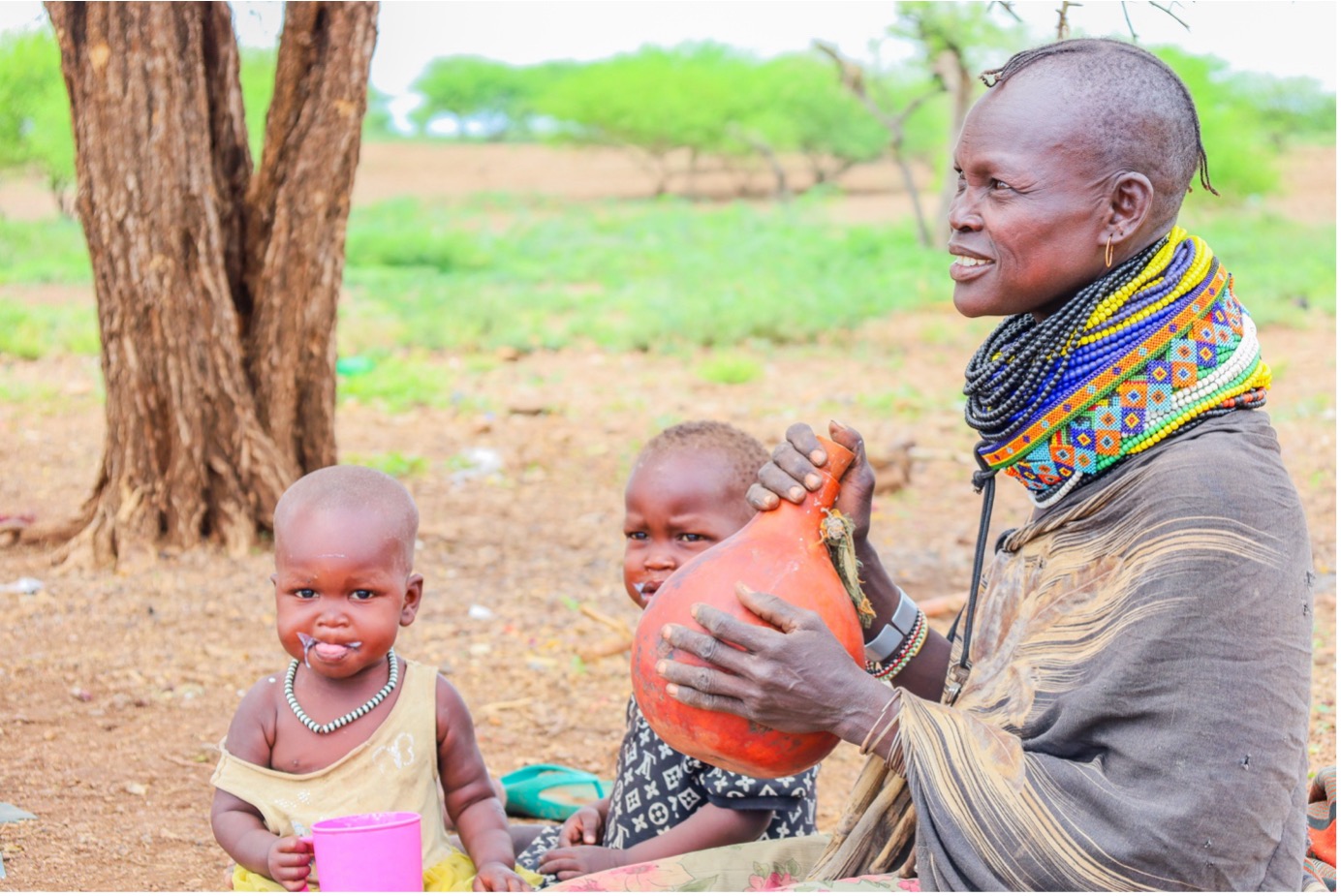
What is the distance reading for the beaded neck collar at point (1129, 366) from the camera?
201cm

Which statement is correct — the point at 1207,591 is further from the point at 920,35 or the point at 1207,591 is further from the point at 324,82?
the point at 920,35

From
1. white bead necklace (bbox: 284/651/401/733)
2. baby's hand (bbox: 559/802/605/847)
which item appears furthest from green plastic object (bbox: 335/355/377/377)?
baby's hand (bbox: 559/802/605/847)

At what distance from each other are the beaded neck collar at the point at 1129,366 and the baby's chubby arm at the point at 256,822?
1.61 m

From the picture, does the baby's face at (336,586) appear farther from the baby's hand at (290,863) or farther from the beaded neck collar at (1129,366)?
the beaded neck collar at (1129,366)

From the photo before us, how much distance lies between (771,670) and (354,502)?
111 centimetres

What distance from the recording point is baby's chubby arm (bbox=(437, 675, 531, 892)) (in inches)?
112

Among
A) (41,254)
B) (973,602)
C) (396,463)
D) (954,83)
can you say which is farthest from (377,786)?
(954,83)

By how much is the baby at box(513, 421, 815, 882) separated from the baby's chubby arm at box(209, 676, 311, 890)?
51 cm

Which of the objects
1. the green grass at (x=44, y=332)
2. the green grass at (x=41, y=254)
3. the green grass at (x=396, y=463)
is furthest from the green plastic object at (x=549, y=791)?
the green grass at (x=41, y=254)

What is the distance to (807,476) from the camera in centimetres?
224

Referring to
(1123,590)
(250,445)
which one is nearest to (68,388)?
(250,445)

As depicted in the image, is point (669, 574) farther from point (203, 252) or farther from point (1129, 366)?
point (203, 252)

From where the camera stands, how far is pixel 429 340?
11.8 m

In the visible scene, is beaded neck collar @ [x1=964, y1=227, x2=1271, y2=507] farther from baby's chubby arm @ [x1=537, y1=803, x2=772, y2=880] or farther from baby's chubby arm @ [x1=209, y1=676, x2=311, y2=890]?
baby's chubby arm @ [x1=209, y1=676, x2=311, y2=890]
